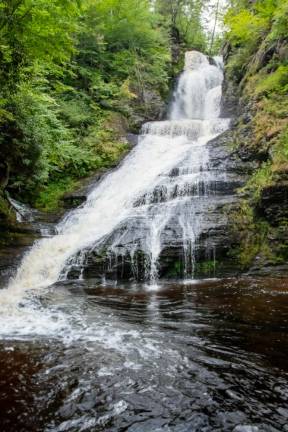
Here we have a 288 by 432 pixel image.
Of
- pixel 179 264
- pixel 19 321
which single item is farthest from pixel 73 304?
pixel 179 264

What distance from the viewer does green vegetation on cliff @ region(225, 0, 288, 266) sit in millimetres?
10648

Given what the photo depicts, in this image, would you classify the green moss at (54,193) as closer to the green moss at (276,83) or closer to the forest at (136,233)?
the forest at (136,233)

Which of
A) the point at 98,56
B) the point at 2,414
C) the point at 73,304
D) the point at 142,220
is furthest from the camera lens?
the point at 98,56

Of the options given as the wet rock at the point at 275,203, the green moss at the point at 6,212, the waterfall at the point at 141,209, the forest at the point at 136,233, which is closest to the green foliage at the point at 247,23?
the forest at the point at 136,233

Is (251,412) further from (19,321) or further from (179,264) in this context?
(179,264)

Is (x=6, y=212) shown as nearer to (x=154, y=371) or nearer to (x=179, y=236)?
(x=179, y=236)

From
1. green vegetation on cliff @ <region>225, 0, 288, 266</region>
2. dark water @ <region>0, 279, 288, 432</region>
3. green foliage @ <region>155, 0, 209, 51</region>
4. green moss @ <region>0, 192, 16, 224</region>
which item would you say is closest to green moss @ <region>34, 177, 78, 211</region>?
green moss @ <region>0, 192, 16, 224</region>

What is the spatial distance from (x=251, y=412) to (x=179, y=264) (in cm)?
704

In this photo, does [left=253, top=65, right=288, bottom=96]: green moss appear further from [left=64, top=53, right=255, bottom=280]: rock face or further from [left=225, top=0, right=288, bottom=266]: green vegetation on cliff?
[left=64, top=53, right=255, bottom=280]: rock face

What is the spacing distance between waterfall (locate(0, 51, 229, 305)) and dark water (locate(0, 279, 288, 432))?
343 centimetres

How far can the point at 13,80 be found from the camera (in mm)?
8109

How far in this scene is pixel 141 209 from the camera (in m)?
12.7

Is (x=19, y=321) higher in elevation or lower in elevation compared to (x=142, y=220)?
lower

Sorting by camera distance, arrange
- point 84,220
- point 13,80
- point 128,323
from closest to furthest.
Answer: point 128,323 → point 13,80 → point 84,220
